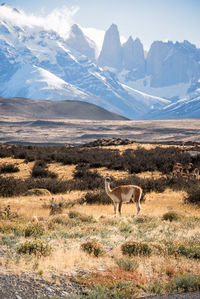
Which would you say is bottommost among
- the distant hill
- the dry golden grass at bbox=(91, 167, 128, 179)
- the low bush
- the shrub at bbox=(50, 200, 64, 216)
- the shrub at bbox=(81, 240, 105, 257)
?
the dry golden grass at bbox=(91, 167, 128, 179)

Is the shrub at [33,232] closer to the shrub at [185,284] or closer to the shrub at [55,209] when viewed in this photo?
the shrub at [185,284]

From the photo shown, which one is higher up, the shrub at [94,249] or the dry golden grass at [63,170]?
the shrub at [94,249]

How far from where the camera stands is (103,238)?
9016 millimetres

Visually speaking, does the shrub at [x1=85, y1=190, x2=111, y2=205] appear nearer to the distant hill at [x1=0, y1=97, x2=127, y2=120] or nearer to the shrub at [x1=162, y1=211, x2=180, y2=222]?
the shrub at [x1=162, y1=211, x2=180, y2=222]

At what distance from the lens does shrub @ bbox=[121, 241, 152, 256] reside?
7.56 m

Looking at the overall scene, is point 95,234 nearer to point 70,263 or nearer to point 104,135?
point 70,263

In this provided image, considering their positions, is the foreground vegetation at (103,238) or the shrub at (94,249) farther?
the shrub at (94,249)

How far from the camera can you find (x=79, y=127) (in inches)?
5413

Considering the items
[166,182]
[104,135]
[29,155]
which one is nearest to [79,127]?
[104,135]

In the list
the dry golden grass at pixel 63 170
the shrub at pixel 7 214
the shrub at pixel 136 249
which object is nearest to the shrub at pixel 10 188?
the shrub at pixel 7 214

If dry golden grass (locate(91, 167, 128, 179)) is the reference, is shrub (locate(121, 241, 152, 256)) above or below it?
above

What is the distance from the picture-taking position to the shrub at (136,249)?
7.56 meters

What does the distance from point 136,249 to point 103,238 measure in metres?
1.55

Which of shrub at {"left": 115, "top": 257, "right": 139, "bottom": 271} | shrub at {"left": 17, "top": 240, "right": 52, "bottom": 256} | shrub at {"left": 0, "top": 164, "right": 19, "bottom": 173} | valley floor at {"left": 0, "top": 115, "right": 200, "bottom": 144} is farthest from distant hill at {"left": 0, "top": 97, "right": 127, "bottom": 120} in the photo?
shrub at {"left": 115, "top": 257, "right": 139, "bottom": 271}
